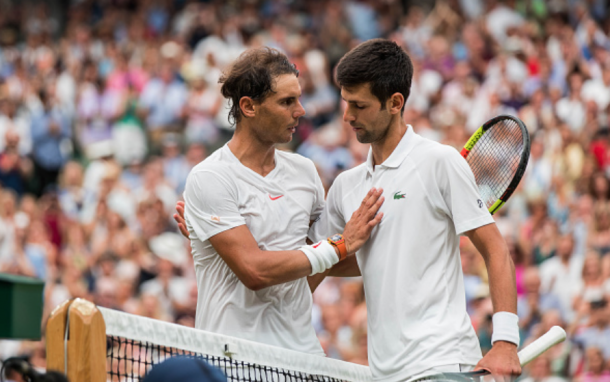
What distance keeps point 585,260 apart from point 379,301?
17.6ft

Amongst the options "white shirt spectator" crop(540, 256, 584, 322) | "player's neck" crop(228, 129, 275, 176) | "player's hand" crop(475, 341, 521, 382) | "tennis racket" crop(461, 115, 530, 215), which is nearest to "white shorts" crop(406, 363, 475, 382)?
"player's hand" crop(475, 341, 521, 382)

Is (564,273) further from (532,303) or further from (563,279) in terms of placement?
(532,303)

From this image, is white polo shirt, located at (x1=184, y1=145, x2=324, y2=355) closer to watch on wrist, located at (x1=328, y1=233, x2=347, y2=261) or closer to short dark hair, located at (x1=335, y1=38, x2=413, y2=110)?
watch on wrist, located at (x1=328, y1=233, x2=347, y2=261)

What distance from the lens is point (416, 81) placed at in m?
13.1

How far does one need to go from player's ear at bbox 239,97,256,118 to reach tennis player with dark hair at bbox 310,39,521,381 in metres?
0.53

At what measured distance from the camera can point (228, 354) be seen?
413cm

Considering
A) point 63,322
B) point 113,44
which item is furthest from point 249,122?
point 113,44

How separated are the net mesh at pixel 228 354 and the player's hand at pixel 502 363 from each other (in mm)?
926

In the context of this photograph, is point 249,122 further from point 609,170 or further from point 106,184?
point 106,184

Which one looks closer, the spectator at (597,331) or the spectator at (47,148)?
the spectator at (597,331)

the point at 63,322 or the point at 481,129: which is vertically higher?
the point at 481,129

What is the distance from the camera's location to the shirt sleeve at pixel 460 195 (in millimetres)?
3990

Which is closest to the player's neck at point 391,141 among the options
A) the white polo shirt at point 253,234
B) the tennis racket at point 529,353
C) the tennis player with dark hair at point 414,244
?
the tennis player with dark hair at point 414,244

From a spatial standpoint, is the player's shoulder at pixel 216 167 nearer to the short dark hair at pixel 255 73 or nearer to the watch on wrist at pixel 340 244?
the short dark hair at pixel 255 73
